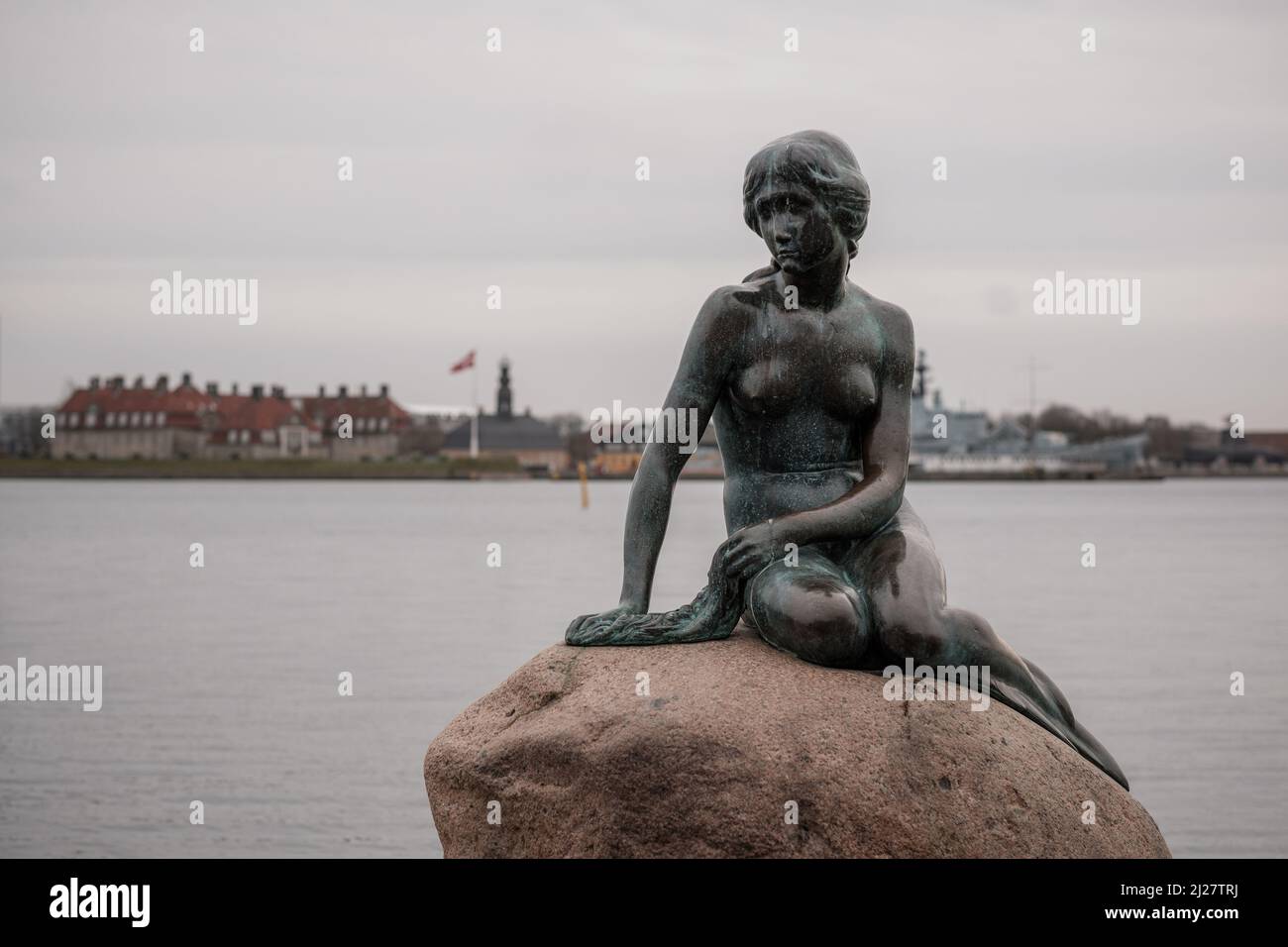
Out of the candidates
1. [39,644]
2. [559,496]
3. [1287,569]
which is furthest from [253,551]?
[559,496]

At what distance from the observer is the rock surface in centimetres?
593

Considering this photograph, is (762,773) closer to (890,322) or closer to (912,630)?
(912,630)

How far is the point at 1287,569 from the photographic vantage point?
118ft

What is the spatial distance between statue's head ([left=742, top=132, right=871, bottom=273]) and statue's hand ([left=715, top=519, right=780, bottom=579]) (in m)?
1.01

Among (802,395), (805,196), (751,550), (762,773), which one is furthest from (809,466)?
(762,773)

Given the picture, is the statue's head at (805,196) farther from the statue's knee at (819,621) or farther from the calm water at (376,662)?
the calm water at (376,662)

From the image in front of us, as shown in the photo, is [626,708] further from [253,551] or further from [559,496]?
[559,496]

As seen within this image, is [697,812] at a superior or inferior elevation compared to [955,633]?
inferior

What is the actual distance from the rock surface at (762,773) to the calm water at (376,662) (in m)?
4.52

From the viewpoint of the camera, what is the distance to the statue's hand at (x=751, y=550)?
6438 mm

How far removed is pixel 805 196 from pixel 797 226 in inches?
4.5

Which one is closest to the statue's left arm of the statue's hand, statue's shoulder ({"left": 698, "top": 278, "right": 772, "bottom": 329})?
the statue's hand

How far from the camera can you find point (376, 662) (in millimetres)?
18797
